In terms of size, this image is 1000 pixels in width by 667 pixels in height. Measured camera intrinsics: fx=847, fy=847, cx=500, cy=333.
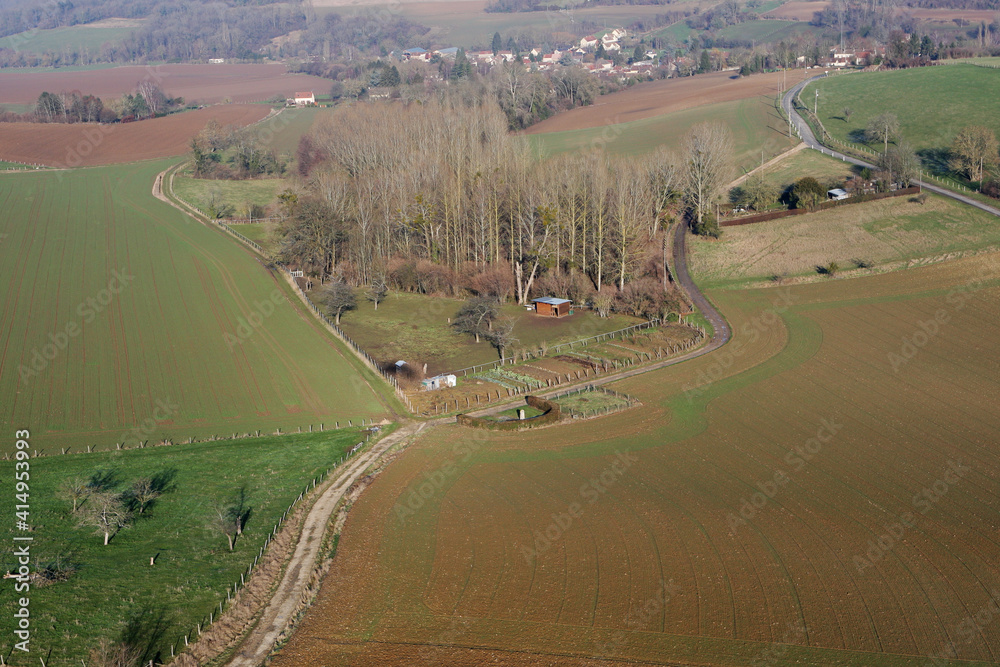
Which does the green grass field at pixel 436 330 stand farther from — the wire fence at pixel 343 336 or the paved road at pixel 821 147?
the paved road at pixel 821 147

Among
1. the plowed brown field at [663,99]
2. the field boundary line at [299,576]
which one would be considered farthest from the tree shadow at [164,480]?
the plowed brown field at [663,99]

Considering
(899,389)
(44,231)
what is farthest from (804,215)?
(44,231)

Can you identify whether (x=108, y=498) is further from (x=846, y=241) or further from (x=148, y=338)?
(x=846, y=241)

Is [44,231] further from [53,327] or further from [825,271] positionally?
[825,271]

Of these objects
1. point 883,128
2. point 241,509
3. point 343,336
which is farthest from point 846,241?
point 241,509

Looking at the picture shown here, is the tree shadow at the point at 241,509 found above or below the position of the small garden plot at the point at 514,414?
above

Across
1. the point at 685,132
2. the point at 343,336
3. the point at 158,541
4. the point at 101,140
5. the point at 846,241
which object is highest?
the point at 101,140

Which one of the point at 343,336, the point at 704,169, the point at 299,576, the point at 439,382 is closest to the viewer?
the point at 299,576
